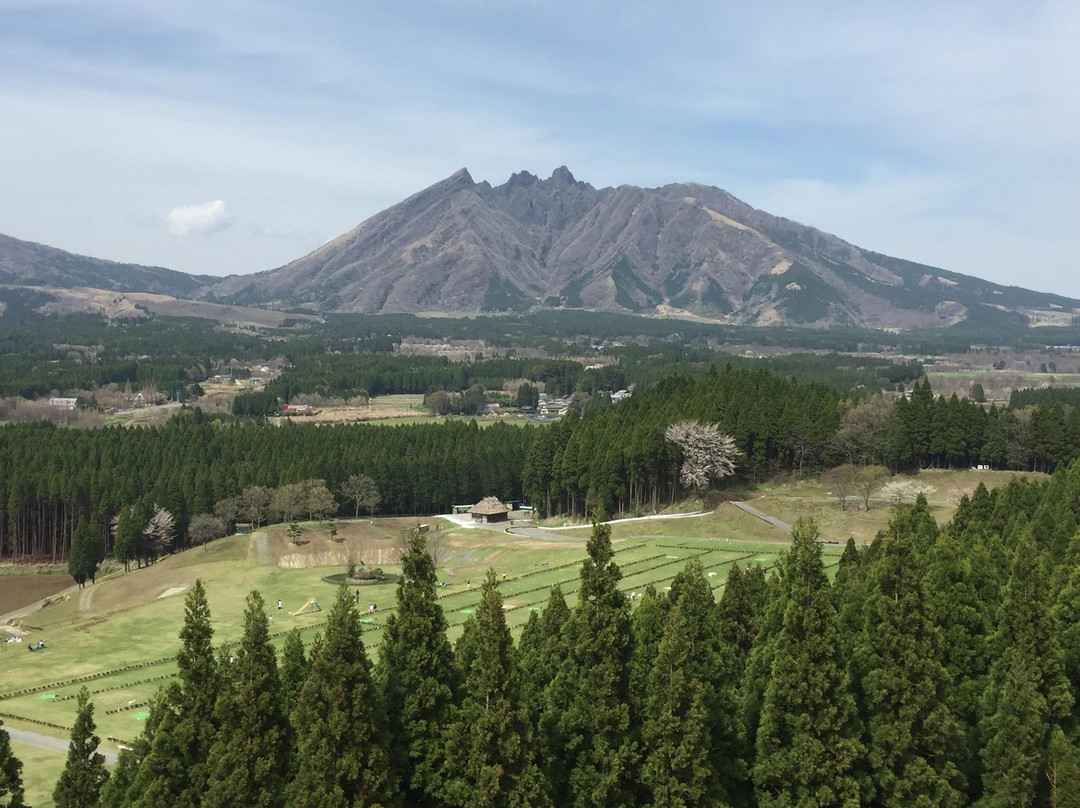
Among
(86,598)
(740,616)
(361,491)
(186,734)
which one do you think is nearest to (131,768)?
(186,734)

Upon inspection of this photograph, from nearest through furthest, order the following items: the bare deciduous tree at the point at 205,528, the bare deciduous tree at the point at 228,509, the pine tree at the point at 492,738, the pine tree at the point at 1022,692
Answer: the pine tree at the point at 492,738, the pine tree at the point at 1022,692, the bare deciduous tree at the point at 205,528, the bare deciduous tree at the point at 228,509

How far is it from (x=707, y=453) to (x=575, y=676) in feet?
189

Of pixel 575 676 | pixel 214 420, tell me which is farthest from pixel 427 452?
pixel 575 676

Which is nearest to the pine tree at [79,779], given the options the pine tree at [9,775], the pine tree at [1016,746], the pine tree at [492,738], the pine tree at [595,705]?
the pine tree at [9,775]

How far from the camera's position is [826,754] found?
28.2m

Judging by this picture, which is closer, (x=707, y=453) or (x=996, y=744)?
(x=996, y=744)

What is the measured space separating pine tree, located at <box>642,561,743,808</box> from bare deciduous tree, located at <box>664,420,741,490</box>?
5444 cm

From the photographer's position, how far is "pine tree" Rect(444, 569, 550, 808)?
26172 mm

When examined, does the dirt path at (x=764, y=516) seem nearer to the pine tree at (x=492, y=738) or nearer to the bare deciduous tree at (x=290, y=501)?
the bare deciduous tree at (x=290, y=501)

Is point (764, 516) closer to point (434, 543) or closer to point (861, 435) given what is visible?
point (861, 435)

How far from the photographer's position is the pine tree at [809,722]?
27.9 m

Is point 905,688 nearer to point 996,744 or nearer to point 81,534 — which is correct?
point 996,744

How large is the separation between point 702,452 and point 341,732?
63553 millimetres

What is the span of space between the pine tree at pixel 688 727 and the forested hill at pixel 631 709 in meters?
0.06
